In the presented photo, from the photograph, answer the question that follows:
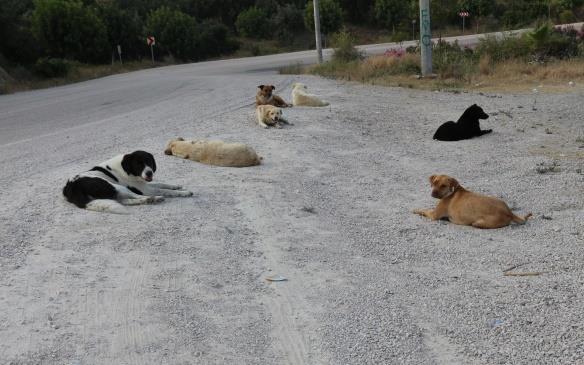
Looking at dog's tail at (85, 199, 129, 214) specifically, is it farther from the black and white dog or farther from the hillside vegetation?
the hillside vegetation

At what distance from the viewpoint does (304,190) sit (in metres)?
8.92

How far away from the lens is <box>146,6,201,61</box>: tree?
54.8 m

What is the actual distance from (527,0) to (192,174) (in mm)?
62761

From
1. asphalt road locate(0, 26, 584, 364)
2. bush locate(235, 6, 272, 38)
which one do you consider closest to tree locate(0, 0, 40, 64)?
bush locate(235, 6, 272, 38)

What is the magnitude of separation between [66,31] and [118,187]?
43076mm

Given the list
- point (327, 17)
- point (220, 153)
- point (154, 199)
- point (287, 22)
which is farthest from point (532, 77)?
point (287, 22)

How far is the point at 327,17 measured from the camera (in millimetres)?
62781

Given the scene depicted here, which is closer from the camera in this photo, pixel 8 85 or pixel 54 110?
pixel 54 110

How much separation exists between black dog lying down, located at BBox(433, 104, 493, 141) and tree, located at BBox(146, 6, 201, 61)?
44.9 m

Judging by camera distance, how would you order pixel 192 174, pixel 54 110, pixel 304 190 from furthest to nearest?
1. pixel 54 110
2. pixel 192 174
3. pixel 304 190

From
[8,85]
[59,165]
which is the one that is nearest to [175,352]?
[59,165]

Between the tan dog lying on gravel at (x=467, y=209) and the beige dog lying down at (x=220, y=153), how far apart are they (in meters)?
3.23

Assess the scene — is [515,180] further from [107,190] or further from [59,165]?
[59,165]

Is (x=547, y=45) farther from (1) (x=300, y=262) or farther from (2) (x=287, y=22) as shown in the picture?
(2) (x=287, y=22)
